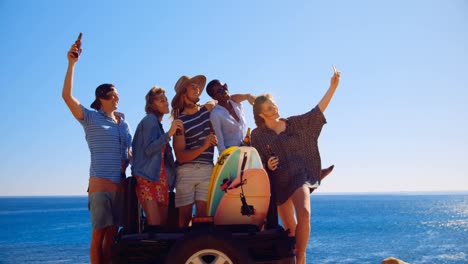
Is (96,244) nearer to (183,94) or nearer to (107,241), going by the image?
(107,241)

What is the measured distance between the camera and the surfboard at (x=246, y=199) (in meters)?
5.00

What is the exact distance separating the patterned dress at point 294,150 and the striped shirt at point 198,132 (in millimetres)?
572

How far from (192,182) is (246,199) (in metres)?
1.10

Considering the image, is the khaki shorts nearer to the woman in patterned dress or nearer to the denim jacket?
the denim jacket

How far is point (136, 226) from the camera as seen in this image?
5.50m

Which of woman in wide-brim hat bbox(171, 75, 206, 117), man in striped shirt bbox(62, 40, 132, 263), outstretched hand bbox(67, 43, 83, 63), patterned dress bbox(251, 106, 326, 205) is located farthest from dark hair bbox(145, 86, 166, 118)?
patterned dress bbox(251, 106, 326, 205)

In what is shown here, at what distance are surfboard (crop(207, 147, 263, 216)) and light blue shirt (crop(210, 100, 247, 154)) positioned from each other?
87cm

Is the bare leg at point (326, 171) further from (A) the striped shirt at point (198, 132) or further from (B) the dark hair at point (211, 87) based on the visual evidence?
(B) the dark hair at point (211, 87)

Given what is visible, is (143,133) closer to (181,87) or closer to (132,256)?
(181,87)

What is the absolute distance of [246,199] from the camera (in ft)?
16.5

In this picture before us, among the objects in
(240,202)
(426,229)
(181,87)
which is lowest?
(426,229)

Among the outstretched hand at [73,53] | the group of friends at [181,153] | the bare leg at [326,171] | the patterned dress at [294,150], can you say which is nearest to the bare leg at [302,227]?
the group of friends at [181,153]

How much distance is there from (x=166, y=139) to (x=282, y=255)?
1.77 m

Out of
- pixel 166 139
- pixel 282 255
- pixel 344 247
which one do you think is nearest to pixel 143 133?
pixel 166 139
